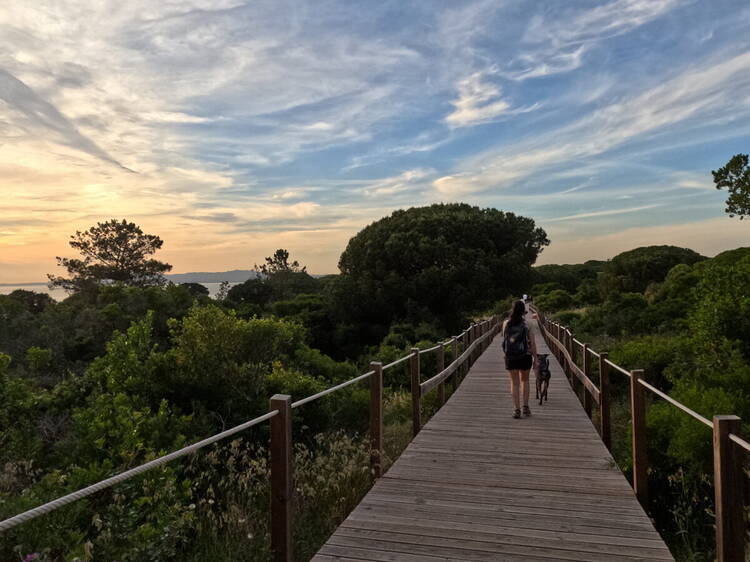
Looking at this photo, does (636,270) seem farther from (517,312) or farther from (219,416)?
(219,416)

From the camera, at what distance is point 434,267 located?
131 feet

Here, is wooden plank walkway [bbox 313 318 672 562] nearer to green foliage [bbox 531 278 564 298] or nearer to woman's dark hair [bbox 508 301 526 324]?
woman's dark hair [bbox 508 301 526 324]

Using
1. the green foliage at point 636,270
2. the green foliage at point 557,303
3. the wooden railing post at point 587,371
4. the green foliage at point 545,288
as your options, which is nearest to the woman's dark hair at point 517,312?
the wooden railing post at point 587,371

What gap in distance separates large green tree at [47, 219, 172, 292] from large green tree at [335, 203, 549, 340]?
17.4 metres

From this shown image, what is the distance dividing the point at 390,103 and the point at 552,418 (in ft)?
37.8

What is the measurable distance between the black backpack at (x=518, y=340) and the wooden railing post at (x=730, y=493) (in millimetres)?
4723

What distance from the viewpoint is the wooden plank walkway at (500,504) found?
11.8 feet

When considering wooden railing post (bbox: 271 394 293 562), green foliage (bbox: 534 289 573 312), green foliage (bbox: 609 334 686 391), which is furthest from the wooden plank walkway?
green foliage (bbox: 534 289 573 312)

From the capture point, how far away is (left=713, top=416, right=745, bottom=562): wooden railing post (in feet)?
9.55

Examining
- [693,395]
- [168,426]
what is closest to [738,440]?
[693,395]

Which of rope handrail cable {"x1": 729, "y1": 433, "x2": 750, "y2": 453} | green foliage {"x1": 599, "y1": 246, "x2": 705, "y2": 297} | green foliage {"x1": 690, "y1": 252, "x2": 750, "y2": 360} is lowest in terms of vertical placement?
rope handrail cable {"x1": 729, "y1": 433, "x2": 750, "y2": 453}

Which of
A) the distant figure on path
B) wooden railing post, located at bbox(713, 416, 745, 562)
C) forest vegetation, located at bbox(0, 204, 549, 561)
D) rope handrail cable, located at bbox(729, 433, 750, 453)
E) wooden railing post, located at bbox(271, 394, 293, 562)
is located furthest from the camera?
the distant figure on path

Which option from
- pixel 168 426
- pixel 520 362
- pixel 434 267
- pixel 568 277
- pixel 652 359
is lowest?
pixel 168 426

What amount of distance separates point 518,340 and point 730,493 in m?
4.80
